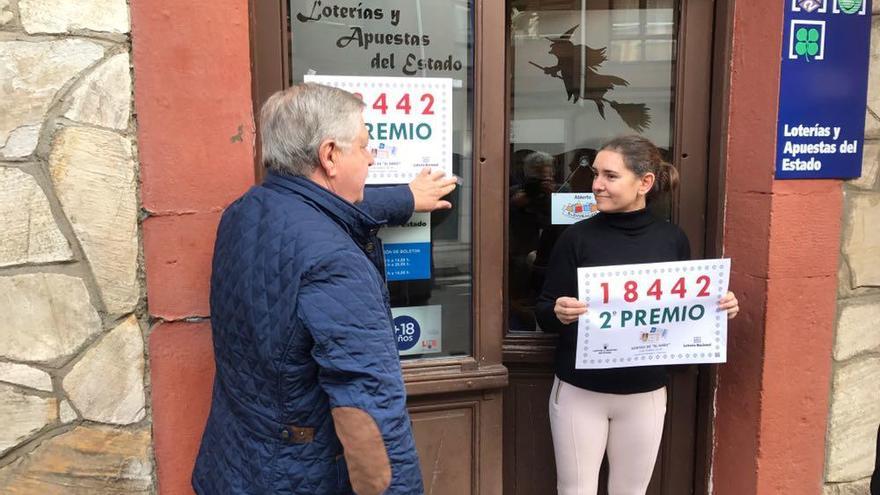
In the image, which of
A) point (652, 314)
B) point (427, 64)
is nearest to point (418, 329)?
point (652, 314)

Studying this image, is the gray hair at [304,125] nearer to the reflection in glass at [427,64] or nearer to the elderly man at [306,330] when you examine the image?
the elderly man at [306,330]

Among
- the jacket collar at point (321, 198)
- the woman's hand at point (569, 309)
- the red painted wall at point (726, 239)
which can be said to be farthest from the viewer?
the woman's hand at point (569, 309)

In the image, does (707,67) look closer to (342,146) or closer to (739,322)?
(739,322)

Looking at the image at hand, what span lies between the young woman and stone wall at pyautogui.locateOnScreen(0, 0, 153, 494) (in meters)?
1.49

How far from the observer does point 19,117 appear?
220 cm

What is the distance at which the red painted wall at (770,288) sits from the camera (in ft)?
9.47

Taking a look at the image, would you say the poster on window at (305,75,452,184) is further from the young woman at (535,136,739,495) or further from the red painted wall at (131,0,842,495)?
the young woman at (535,136,739,495)

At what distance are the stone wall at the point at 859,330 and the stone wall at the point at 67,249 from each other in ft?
8.94

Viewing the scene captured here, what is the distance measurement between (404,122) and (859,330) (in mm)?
2093

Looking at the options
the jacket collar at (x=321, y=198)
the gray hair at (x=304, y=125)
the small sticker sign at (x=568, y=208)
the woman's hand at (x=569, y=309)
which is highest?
the gray hair at (x=304, y=125)

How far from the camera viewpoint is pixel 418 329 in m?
2.91

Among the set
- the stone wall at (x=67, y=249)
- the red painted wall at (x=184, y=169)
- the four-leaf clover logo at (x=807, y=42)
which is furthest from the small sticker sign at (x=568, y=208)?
the stone wall at (x=67, y=249)

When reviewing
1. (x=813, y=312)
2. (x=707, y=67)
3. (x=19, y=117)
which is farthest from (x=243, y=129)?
(x=813, y=312)

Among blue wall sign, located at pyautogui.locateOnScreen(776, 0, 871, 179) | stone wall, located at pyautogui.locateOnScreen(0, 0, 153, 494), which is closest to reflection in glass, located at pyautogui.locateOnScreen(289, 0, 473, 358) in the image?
stone wall, located at pyautogui.locateOnScreen(0, 0, 153, 494)
